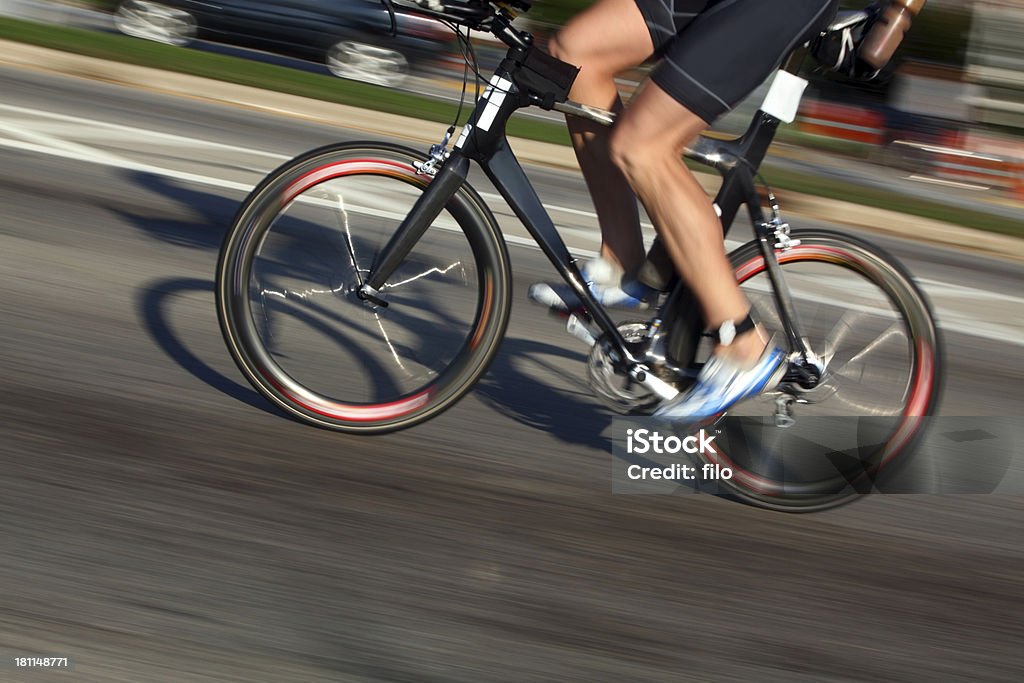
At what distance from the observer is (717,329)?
3654 millimetres

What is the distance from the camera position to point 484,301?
3.79m

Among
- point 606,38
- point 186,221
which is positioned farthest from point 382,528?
point 186,221

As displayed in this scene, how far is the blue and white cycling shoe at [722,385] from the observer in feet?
11.9

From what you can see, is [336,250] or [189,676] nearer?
[189,676]

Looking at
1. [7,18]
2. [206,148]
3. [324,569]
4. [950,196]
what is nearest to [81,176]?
[206,148]

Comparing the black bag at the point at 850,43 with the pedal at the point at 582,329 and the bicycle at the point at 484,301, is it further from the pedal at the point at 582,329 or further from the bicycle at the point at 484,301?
the pedal at the point at 582,329

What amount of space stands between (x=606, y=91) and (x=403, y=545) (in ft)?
5.00

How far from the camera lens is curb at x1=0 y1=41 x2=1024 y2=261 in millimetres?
9055

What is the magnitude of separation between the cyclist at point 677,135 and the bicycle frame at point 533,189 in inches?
3.5

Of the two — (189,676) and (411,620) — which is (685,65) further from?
(189,676)

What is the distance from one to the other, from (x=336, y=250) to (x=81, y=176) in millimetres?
3257

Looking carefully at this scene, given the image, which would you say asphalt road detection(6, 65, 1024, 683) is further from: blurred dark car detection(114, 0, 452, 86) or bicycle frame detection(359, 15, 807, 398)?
blurred dark car detection(114, 0, 452, 86)

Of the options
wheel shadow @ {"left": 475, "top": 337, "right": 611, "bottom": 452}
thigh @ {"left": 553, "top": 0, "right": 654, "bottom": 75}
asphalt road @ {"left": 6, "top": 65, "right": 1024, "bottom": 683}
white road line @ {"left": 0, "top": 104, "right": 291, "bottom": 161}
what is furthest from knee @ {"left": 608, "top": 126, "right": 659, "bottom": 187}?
white road line @ {"left": 0, "top": 104, "right": 291, "bottom": 161}

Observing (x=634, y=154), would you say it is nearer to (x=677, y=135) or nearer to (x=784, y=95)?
(x=677, y=135)
